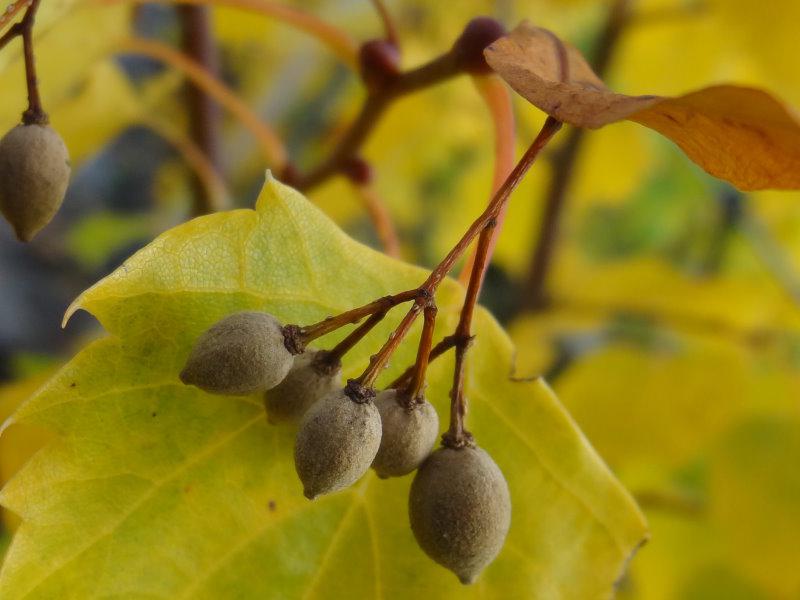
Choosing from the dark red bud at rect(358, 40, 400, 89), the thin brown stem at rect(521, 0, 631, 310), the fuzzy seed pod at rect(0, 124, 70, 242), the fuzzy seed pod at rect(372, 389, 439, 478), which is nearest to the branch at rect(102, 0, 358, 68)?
the dark red bud at rect(358, 40, 400, 89)

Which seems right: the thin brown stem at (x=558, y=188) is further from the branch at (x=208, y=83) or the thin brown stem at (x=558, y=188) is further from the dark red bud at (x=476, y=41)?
the dark red bud at (x=476, y=41)

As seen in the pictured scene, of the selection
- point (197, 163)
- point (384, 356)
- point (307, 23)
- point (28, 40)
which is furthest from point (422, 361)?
point (197, 163)

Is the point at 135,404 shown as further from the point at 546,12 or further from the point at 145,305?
the point at 546,12

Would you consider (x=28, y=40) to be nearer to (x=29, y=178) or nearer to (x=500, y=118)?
(x=29, y=178)

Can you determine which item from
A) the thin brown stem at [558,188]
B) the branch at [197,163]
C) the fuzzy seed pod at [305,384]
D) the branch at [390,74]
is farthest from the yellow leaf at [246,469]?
the thin brown stem at [558,188]

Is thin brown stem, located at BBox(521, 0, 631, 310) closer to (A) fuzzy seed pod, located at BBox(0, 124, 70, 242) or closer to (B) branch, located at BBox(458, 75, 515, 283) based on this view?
(B) branch, located at BBox(458, 75, 515, 283)

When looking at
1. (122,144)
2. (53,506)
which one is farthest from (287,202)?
(122,144)
